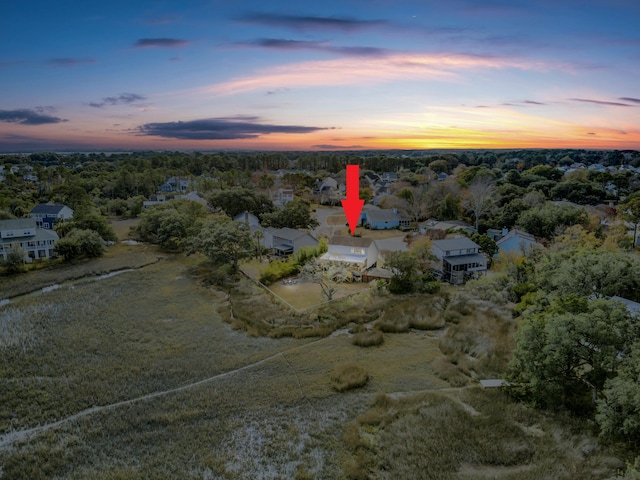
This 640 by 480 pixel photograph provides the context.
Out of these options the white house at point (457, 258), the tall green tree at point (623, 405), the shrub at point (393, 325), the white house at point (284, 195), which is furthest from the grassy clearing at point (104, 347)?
the white house at point (284, 195)

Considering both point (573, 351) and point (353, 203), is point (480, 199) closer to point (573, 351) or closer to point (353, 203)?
point (353, 203)

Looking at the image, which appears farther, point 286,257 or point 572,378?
point 286,257

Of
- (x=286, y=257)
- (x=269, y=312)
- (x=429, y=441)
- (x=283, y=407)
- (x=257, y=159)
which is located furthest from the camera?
(x=257, y=159)

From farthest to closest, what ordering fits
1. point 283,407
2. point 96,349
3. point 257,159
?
point 257,159 → point 96,349 → point 283,407

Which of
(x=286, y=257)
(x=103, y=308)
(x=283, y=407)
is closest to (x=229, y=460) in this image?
(x=283, y=407)

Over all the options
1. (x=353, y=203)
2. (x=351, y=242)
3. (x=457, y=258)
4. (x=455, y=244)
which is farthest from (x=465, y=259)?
(x=353, y=203)

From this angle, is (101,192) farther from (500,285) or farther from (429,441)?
(429,441)

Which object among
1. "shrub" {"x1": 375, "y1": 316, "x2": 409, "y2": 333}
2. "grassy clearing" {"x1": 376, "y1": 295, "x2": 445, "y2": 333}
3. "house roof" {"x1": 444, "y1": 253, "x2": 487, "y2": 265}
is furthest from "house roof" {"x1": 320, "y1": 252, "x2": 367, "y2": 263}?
"shrub" {"x1": 375, "y1": 316, "x2": 409, "y2": 333}
